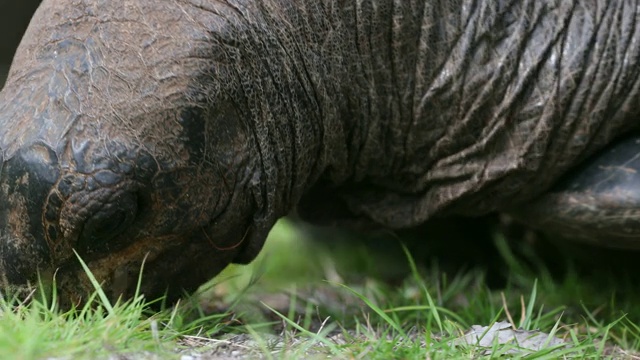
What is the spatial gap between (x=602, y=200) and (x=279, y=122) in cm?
107

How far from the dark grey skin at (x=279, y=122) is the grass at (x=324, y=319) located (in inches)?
8.4

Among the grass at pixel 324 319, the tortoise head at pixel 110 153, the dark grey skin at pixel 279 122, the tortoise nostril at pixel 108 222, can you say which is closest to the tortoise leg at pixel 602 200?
the dark grey skin at pixel 279 122

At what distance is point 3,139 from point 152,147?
39 centimetres

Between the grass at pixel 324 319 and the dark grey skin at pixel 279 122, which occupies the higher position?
the dark grey skin at pixel 279 122

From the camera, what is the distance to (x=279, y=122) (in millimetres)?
3012

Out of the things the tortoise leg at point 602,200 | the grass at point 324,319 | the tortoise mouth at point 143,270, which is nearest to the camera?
the grass at point 324,319

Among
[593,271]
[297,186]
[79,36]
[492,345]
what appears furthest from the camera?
[593,271]

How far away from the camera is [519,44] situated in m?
3.21

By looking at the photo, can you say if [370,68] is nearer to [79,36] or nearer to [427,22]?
[427,22]

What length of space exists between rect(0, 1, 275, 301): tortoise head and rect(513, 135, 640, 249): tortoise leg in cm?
105

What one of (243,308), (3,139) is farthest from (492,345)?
(3,139)

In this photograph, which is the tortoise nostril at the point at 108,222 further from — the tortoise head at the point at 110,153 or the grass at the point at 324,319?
the grass at the point at 324,319

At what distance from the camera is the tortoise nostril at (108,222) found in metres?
2.67

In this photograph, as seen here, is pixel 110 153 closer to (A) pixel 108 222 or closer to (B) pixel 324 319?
(A) pixel 108 222
